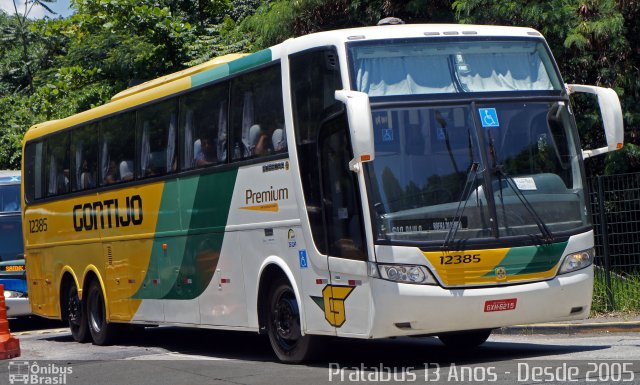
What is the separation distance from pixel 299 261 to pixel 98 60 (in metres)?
17.3

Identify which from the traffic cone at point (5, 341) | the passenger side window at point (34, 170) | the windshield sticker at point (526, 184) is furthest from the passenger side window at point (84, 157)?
the windshield sticker at point (526, 184)

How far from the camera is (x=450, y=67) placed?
10.7 metres

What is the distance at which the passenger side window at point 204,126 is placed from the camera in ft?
42.0

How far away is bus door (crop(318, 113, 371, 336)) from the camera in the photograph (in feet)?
33.4

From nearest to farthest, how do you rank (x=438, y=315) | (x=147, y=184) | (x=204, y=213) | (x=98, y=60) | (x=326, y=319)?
1. (x=438, y=315)
2. (x=326, y=319)
3. (x=204, y=213)
4. (x=147, y=184)
5. (x=98, y=60)

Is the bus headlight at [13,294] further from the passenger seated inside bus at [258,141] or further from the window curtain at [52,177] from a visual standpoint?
the passenger seated inside bus at [258,141]

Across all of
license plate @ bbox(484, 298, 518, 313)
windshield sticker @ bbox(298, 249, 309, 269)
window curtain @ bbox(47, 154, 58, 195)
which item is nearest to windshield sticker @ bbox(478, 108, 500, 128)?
license plate @ bbox(484, 298, 518, 313)

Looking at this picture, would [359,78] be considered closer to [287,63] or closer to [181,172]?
[287,63]

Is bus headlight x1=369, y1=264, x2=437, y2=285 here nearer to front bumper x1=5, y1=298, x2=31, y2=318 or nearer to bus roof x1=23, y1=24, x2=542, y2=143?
bus roof x1=23, y1=24, x2=542, y2=143

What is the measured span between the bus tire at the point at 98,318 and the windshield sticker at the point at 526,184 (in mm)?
8206

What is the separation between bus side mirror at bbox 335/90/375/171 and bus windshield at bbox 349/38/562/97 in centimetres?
57

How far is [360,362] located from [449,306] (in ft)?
6.57

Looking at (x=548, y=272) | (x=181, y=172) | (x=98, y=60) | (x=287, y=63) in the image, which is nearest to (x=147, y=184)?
(x=181, y=172)

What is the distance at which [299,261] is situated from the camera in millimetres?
11227
